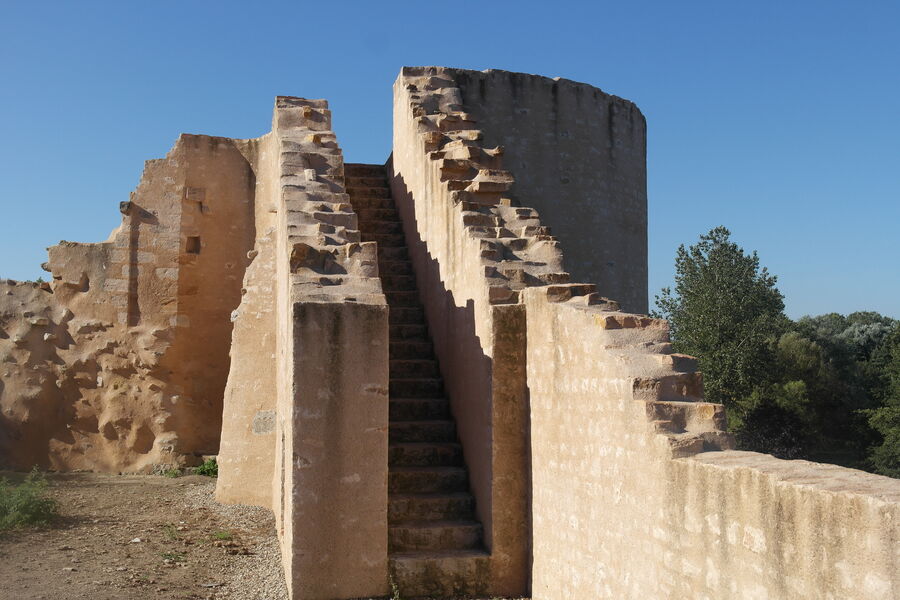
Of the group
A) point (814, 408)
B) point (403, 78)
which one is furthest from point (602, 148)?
point (814, 408)

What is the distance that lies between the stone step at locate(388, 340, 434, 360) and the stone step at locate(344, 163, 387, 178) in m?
3.13

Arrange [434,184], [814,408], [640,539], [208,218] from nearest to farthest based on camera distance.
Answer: [640,539] < [434,184] < [208,218] < [814,408]

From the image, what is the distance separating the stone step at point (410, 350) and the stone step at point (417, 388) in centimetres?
38

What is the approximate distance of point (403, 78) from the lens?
8906mm

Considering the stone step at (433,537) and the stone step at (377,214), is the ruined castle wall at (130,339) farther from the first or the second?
the stone step at (433,537)

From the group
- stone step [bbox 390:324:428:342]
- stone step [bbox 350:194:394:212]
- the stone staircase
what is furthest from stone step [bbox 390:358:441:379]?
stone step [bbox 350:194:394:212]

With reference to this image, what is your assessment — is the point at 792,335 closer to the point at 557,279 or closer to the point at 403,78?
the point at 403,78

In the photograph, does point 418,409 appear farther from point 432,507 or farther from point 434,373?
point 432,507

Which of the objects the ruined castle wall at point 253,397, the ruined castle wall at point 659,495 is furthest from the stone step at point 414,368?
the ruined castle wall at point 659,495

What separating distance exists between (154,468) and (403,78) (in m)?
5.27

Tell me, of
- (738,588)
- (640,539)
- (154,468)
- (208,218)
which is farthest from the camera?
(208,218)

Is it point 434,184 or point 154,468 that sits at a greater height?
point 434,184

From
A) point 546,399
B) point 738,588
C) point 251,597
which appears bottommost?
point 251,597

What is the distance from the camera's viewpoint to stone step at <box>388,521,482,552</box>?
223 inches
